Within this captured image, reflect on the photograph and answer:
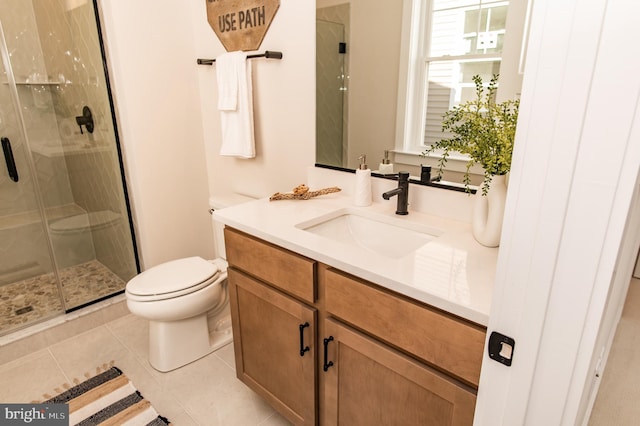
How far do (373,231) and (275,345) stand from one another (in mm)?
559

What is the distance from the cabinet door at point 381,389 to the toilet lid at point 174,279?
85cm

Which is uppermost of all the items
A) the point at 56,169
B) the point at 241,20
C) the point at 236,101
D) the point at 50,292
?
the point at 241,20

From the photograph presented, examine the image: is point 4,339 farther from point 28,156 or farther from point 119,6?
point 119,6

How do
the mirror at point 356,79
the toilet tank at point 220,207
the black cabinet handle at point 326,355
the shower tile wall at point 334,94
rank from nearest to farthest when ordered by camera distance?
the black cabinet handle at point 326,355 < the mirror at point 356,79 < the shower tile wall at point 334,94 < the toilet tank at point 220,207

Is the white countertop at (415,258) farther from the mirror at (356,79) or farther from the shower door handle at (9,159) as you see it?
the shower door handle at (9,159)

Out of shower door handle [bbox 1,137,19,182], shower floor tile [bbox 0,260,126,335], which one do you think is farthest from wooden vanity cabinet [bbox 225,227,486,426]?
shower door handle [bbox 1,137,19,182]

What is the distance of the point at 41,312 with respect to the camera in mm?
2205

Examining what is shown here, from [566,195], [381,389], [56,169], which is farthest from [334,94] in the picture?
[56,169]

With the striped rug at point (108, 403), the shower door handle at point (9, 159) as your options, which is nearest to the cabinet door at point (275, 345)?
the striped rug at point (108, 403)

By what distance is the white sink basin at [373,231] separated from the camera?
1.32 metres

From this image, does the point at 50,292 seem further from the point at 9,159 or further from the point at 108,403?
the point at 108,403

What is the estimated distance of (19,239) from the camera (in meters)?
2.44

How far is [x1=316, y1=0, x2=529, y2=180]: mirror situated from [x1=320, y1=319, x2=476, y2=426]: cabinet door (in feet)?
2.30

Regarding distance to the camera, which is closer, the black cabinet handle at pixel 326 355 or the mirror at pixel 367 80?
the black cabinet handle at pixel 326 355
